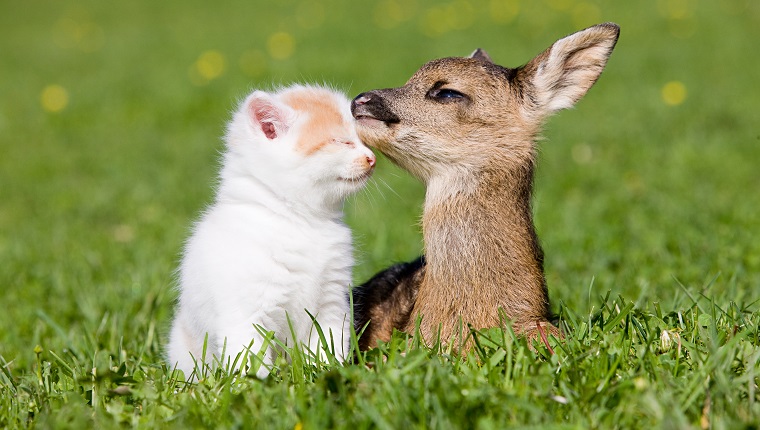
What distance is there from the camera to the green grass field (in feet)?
9.02

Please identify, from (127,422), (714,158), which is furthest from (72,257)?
(714,158)

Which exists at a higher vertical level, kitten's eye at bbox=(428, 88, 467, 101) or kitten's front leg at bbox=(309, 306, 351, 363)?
kitten's eye at bbox=(428, 88, 467, 101)

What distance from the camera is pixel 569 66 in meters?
3.83

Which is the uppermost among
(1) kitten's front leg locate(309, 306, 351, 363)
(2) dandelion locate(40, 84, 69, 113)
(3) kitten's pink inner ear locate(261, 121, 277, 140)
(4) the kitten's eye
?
(2) dandelion locate(40, 84, 69, 113)

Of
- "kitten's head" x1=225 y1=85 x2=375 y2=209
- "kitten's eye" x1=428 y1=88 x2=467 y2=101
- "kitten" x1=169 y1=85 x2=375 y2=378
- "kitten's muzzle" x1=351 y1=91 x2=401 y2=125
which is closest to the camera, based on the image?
"kitten" x1=169 y1=85 x2=375 y2=378

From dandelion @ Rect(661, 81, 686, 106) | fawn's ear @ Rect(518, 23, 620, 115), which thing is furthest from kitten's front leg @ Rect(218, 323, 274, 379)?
dandelion @ Rect(661, 81, 686, 106)

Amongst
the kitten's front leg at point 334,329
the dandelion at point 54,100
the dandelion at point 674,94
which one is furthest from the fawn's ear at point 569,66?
the dandelion at point 54,100

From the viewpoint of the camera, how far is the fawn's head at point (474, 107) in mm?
3605

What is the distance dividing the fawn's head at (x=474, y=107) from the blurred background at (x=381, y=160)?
21 centimetres

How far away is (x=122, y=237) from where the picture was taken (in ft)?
22.3

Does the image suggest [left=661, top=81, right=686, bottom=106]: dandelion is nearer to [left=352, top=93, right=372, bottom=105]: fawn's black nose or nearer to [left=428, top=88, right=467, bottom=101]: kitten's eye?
[left=428, top=88, right=467, bottom=101]: kitten's eye

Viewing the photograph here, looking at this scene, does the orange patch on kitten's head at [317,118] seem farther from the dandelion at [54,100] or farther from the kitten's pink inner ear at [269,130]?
the dandelion at [54,100]

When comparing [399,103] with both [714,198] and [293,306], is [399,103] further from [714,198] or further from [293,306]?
[714,198]

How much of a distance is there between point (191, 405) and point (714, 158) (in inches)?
240
